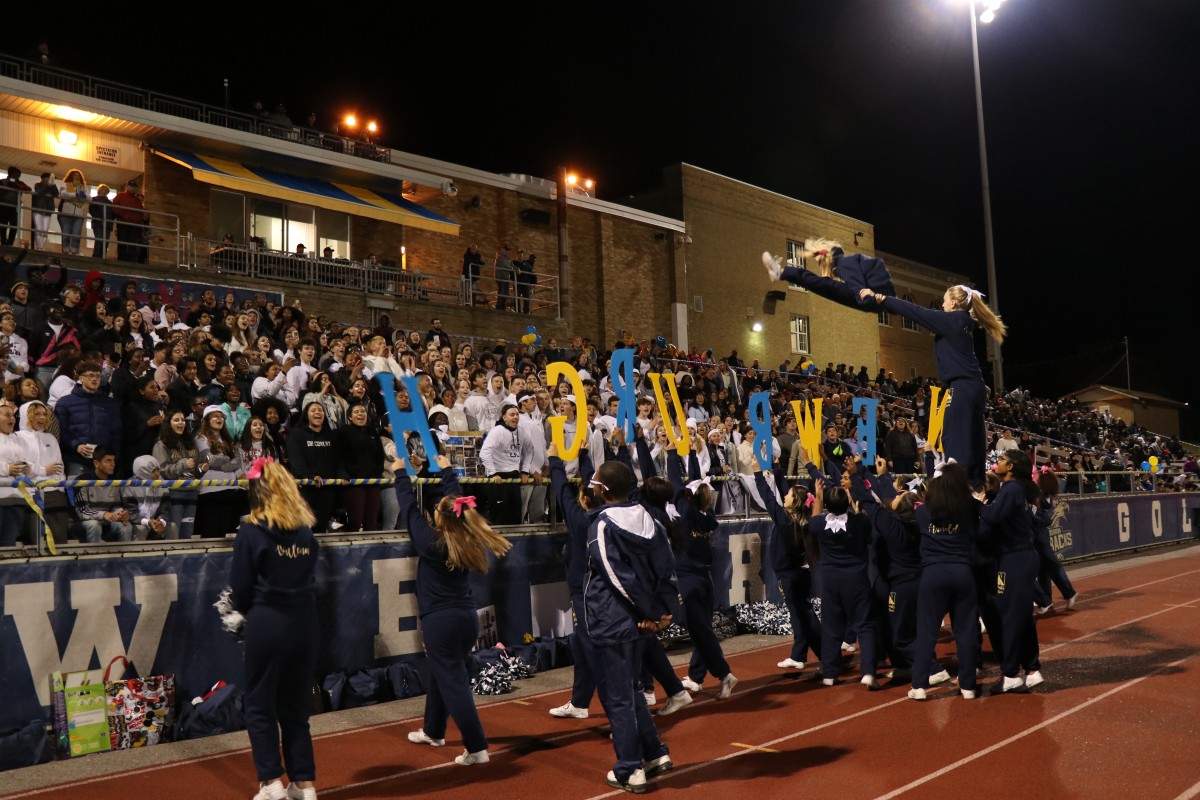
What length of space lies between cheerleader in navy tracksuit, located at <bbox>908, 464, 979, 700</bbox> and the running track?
1.32 feet

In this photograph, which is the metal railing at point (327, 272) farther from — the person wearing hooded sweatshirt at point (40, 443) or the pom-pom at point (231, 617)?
the pom-pom at point (231, 617)

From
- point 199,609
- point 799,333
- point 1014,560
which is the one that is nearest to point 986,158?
point 799,333

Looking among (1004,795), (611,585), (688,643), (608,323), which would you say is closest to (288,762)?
(611,585)

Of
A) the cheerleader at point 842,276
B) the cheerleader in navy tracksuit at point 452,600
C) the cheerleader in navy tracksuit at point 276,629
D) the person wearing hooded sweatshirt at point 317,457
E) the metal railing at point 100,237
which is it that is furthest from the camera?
the metal railing at point 100,237

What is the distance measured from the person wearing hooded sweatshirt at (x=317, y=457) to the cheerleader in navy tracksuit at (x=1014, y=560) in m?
6.14

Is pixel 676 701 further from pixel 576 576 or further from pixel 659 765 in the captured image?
pixel 576 576

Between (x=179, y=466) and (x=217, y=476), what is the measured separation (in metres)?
0.35

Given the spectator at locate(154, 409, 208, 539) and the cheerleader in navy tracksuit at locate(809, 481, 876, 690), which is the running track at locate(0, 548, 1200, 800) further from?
the spectator at locate(154, 409, 208, 539)

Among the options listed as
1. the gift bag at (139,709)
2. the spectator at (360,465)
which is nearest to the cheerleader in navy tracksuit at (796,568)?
the spectator at (360,465)

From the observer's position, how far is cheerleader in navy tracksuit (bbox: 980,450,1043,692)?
9.11m

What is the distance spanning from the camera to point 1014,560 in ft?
30.3

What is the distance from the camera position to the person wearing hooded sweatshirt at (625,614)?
6535 mm

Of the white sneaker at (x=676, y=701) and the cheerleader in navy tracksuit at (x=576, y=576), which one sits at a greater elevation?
the cheerleader in navy tracksuit at (x=576, y=576)

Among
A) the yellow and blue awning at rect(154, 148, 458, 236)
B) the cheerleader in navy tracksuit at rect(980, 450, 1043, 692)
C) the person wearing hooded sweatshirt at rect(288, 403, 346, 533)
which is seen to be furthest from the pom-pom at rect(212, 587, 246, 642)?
the yellow and blue awning at rect(154, 148, 458, 236)
